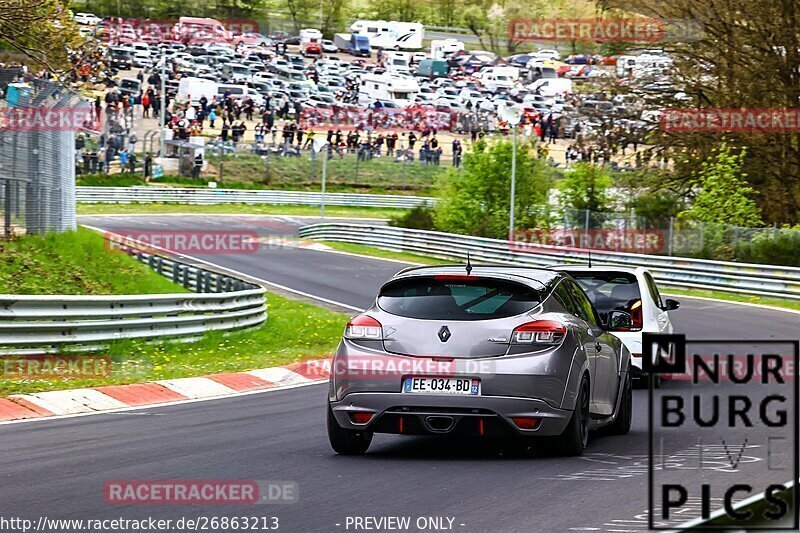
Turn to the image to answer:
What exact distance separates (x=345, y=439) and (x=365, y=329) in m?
0.86

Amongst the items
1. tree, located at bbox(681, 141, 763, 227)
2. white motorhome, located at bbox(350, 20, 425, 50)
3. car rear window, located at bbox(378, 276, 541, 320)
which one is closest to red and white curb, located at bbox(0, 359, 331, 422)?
car rear window, located at bbox(378, 276, 541, 320)

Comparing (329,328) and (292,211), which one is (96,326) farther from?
(292,211)

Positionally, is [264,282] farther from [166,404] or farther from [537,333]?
[537,333]

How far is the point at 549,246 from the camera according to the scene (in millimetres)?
39469

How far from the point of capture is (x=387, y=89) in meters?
89.2

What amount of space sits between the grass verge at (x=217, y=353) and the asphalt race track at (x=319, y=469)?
203 cm

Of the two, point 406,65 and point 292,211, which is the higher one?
point 406,65

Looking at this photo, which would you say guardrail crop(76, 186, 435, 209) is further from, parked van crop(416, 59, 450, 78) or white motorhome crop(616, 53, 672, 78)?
parked van crop(416, 59, 450, 78)

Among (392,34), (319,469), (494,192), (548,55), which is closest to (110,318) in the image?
(319,469)

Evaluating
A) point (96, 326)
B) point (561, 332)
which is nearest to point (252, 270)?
point (96, 326)

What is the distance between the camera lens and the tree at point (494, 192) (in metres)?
47.2

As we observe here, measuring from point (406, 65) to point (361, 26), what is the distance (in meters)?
17.7

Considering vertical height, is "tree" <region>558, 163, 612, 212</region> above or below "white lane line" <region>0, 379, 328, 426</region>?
above

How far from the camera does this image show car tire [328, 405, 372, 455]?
972cm
